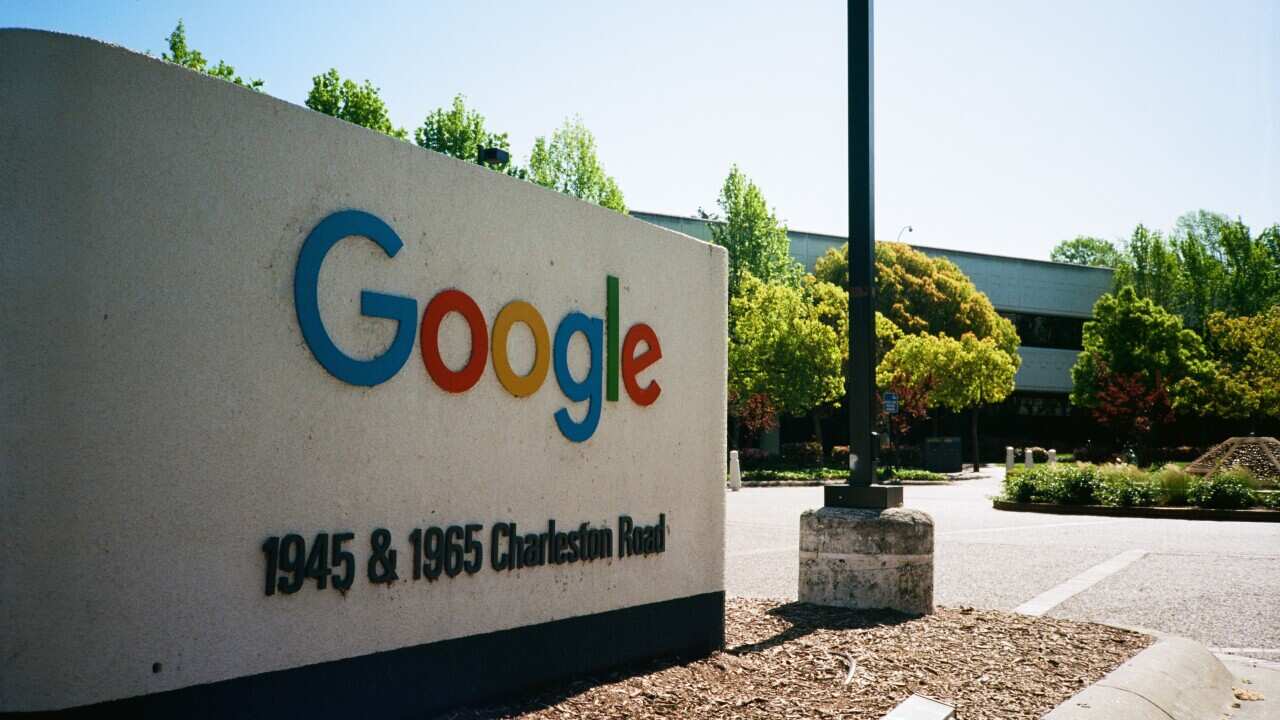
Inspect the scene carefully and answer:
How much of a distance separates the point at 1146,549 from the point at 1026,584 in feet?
14.3

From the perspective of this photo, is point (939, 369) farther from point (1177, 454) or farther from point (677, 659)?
point (677, 659)

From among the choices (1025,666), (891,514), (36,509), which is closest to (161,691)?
(36,509)

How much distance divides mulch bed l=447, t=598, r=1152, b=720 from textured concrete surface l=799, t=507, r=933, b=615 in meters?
0.13

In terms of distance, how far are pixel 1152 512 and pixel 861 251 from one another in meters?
14.5

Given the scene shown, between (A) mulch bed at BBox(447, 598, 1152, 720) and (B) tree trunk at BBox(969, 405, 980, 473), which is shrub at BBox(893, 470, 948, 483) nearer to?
(B) tree trunk at BBox(969, 405, 980, 473)

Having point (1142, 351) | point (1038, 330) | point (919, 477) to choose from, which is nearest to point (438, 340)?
point (919, 477)

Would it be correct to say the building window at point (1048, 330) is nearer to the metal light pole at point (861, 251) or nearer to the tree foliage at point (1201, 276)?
the tree foliage at point (1201, 276)

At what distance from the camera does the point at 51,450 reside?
123 inches

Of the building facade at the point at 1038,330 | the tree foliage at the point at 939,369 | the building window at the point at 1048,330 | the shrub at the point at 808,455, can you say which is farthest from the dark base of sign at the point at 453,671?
the building window at the point at 1048,330

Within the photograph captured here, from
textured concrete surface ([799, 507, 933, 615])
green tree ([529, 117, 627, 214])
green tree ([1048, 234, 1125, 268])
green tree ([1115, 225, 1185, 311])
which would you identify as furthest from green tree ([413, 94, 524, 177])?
green tree ([1048, 234, 1125, 268])

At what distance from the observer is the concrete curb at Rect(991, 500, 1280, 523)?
710 inches

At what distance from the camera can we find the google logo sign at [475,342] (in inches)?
154

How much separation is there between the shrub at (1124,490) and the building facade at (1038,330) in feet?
106

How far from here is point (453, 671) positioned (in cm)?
439
